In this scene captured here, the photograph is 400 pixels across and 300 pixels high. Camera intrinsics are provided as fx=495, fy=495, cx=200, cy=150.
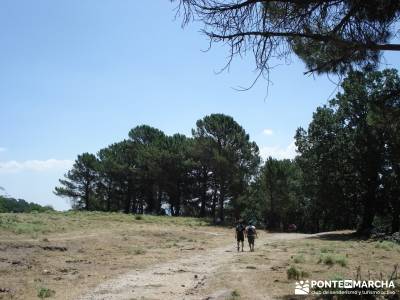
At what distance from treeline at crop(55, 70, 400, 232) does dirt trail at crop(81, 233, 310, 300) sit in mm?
6816

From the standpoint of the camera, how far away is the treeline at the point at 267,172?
40969mm

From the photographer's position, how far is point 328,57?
11.0m

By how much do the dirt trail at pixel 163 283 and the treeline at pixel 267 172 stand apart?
682cm

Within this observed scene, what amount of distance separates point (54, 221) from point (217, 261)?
67.7ft

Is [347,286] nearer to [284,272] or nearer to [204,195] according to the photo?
[284,272]

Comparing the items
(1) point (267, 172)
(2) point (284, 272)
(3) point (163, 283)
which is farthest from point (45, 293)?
(1) point (267, 172)

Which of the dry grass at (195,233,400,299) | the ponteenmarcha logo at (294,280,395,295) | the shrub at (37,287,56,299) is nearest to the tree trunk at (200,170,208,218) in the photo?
the dry grass at (195,233,400,299)

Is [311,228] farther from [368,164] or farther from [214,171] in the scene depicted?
[368,164]

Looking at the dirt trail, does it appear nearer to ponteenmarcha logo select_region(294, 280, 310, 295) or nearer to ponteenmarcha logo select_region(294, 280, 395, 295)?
ponteenmarcha logo select_region(294, 280, 310, 295)

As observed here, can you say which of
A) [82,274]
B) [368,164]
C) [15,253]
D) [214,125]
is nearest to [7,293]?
[82,274]

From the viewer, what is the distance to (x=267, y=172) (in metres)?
54.8

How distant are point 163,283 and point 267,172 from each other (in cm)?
4176

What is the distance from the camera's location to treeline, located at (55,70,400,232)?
40969mm

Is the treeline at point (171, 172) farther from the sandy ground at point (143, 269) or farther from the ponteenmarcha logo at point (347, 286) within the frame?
the ponteenmarcha logo at point (347, 286)
